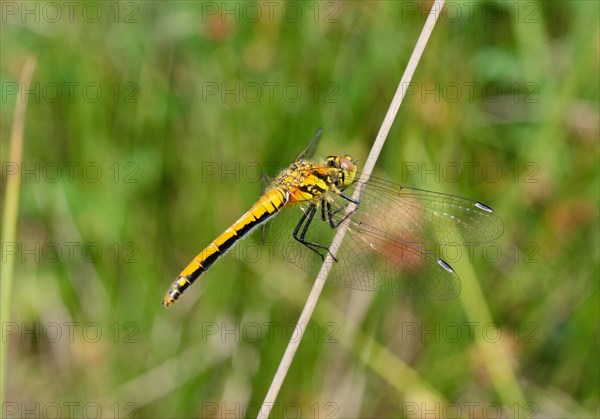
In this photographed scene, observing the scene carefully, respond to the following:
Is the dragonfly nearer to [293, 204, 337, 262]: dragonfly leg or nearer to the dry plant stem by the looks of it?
[293, 204, 337, 262]: dragonfly leg

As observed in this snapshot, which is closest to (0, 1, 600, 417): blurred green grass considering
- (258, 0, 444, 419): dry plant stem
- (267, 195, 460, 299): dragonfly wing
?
(267, 195, 460, 299): dragonfly wing

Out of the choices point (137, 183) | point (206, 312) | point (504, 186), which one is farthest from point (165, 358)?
point (504, 186)

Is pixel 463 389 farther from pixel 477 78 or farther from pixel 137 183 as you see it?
pixel 137 183

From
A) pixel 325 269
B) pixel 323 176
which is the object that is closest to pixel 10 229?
pixel 325 269

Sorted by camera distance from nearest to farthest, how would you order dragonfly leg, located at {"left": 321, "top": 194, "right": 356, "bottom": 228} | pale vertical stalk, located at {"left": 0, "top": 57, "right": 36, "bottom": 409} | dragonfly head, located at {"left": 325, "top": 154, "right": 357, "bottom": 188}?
pale vertical stalk, located at {"left": 0, "top": 57, "right": 36, "bottom": 409}, dragonfly leg, located at {"left": 321, "top": 194, "right": 356, "bottom": 228}, dragonfly head, located at {"left": 325, "top": 154, "right": 357, "bottom": 188}

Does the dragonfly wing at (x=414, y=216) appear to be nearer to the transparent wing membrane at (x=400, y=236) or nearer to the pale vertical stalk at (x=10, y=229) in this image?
the transparent wing membrane at (x=400, y=236)

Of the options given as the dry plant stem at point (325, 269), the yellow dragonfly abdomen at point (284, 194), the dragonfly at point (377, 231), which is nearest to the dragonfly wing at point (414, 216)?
the dragonfly at point (377, 231)

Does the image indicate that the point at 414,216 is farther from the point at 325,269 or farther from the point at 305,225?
the point at 325,269
